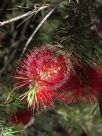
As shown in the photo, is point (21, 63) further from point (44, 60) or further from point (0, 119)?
point (0, 119)

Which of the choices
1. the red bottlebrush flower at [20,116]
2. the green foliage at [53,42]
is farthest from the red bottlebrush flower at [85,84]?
the red bottlebrush flower at [20,116]

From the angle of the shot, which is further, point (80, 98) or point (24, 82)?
point (80, 98)

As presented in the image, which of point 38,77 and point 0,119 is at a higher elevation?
point 38,77

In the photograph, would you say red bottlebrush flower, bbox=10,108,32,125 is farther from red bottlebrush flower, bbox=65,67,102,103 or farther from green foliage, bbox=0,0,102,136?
red bottlebrush flower, bbox=65,67,102,103

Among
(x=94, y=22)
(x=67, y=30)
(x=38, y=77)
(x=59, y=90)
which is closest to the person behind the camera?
(x=38, y=77)

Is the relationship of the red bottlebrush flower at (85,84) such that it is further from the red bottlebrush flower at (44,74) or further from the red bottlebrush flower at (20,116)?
the red bottlebrush flower at (20,116)

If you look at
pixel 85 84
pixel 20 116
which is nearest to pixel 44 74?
pixel 85 84

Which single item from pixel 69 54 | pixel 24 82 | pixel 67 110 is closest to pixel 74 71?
pixel 69 54
